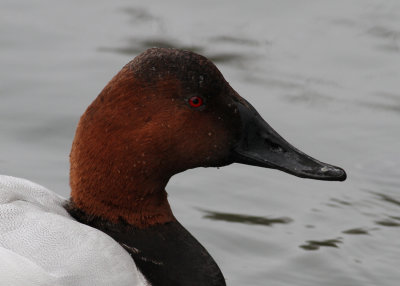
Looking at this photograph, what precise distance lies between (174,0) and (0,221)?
16.7ft

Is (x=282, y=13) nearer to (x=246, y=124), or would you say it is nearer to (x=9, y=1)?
(x=9, y=1)

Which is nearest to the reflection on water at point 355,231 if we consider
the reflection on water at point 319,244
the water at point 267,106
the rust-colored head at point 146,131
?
the water at point 267,106

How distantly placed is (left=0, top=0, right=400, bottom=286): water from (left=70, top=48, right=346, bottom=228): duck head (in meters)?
1.07

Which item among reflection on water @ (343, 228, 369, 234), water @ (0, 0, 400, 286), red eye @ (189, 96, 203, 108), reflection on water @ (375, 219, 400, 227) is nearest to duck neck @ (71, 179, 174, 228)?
red eye @ (189, 96, 203, 108)

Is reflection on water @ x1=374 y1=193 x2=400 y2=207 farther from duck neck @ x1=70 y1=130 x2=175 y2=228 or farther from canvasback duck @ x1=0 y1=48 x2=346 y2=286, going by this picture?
duck neck @ x1=70 y1=130 x2=175 y2=228

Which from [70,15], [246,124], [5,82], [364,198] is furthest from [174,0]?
[246,124]

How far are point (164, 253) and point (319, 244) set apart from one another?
1.55 metres

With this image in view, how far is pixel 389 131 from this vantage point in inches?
283

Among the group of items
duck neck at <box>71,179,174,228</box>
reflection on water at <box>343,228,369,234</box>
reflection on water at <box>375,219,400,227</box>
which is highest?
reflection on water at <box>375,219,400,227</box>

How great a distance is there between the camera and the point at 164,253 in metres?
4.61

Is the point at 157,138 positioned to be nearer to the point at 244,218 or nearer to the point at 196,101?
the point at 196,101

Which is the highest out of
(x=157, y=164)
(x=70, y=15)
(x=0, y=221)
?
(x=70, y=15)

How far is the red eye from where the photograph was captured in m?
4.47

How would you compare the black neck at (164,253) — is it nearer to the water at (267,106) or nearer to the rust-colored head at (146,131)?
the rust-colored head at (146,131)
